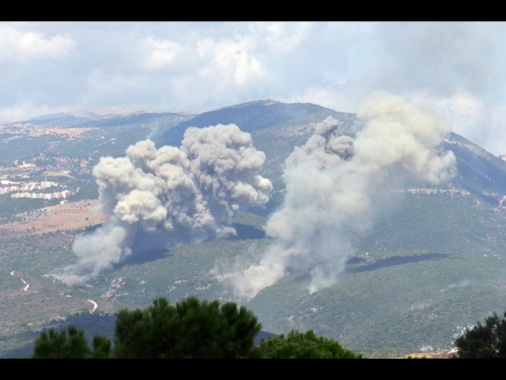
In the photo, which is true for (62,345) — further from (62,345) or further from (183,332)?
(183,332)

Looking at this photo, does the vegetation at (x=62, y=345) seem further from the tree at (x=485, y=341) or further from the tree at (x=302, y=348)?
the tree at (x=485, y=341)

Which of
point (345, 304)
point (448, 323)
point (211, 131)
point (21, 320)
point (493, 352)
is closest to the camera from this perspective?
point (493, 352)

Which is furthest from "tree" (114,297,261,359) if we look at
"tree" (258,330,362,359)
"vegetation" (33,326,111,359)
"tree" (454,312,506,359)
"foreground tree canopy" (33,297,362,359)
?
"tree" (454,312,506,359)

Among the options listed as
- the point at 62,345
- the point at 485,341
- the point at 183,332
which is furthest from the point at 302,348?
the point at 485,341

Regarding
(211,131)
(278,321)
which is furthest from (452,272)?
(211,131)
